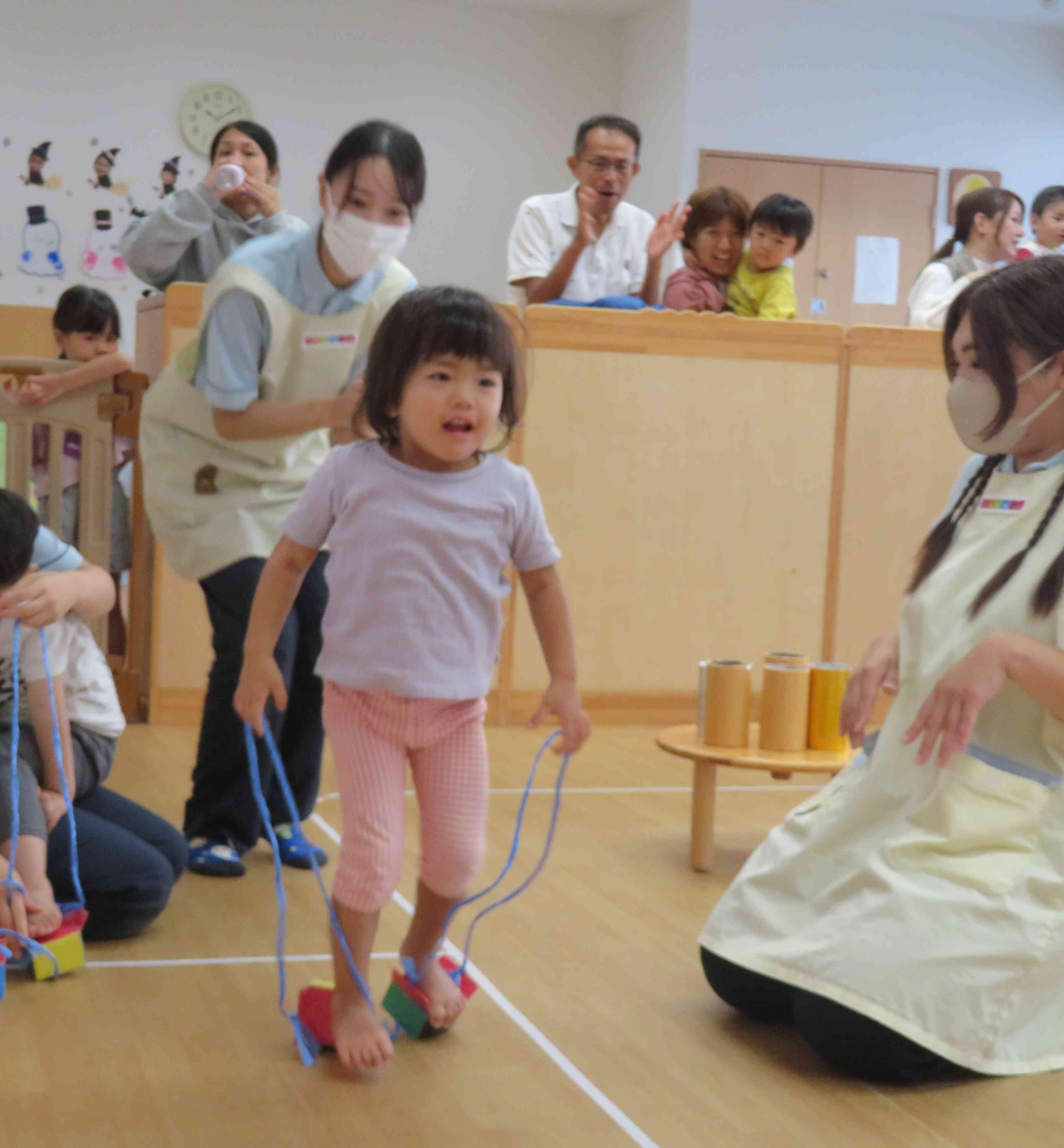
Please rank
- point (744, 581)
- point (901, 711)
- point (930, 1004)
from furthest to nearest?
point (744, 581) → point (901, 711) → point (930, 1004)

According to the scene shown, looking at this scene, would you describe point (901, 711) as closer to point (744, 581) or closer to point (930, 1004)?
point (930, 1004)

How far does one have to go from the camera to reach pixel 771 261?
4.24 meters

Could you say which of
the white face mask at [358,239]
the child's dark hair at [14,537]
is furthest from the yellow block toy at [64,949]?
the white face mask at [358,239]

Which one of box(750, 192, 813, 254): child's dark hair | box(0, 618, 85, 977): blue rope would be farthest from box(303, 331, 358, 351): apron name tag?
box(750, 192, 813, 254): child's dark hair

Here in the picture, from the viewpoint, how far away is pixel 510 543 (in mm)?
1773

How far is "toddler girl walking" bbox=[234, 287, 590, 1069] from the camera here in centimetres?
169

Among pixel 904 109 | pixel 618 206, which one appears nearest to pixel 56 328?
pixel 618 206

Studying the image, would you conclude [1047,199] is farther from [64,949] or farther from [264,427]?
[64,949]

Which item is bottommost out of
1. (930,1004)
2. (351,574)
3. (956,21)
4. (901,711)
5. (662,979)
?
(662,979)

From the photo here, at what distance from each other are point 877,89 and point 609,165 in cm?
452

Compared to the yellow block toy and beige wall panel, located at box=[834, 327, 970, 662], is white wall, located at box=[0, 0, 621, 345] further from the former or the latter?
the yellow block toy

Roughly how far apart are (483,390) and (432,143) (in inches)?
269

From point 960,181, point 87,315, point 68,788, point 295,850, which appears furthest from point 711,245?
point 960,181

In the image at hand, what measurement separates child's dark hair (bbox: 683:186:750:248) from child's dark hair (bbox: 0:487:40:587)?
271 centimetres
